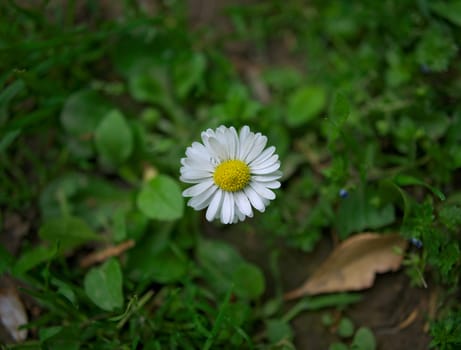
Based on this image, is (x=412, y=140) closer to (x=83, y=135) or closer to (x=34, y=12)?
(x=83, y=135)

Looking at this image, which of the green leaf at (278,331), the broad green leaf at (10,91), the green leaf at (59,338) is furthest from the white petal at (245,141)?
the broad green leaf at (10,91)

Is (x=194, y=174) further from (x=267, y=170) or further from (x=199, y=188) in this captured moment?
(x=267, y=170)

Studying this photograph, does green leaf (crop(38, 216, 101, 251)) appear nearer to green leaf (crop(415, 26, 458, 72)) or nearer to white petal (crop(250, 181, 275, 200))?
white petal (crop(250, 181, 275, 200))

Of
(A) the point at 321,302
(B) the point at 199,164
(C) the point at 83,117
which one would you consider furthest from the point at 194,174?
(C) the point at 83,117

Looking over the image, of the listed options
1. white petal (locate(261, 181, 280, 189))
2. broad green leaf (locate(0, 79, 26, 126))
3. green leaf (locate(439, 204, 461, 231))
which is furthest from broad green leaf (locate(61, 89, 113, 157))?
green leaf (locate(439, 204, 461, 231))

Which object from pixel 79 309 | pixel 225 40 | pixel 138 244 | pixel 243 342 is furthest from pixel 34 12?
pixel 243 342

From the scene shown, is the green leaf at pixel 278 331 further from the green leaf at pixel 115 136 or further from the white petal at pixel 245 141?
the green leaf at pixel 115 136

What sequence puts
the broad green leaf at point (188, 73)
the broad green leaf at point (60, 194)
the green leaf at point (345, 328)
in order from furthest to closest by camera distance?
the broad green leaf at point (188, 73) → the broad green leaf at point (60, 194) → the green leaf at point (345, 328)

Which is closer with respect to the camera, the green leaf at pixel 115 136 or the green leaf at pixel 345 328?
the green leaf at pixel 345 328

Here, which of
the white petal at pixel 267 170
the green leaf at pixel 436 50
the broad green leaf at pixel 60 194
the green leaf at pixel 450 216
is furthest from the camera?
the broad green leaf at pixel 60 194
